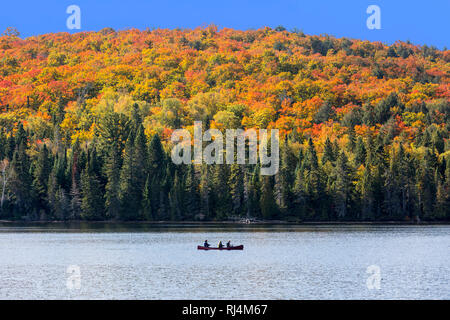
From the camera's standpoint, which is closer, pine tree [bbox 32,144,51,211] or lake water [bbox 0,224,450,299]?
lake water [bbox 0,224,450,299]

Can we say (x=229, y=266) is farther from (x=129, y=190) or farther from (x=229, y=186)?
(x=129, y=190)

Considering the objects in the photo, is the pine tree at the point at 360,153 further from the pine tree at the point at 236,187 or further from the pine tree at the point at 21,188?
the pine tree at the point at 21,188

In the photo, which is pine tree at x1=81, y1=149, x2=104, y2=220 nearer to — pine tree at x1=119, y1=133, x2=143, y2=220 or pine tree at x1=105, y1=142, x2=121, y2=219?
pine tree at x1=105, y1=142, x2=121, y2=219

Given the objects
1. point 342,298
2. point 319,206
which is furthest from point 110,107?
point 342,298

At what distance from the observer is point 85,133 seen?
171250 mm

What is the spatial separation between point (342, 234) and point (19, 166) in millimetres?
64530

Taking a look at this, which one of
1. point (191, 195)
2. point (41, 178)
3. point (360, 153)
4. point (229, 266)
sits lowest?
point (229, 266)

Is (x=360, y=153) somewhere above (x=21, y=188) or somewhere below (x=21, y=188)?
above

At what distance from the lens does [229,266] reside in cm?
6788

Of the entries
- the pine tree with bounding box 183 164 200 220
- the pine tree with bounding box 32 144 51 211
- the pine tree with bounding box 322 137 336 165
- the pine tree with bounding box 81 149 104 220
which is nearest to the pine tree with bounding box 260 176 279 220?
the pine tree with bounding box 183 164 200 220

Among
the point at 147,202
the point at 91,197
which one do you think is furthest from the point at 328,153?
the point at 91,197

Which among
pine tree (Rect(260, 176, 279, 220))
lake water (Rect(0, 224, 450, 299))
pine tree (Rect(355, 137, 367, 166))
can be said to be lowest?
lake water (Rect(0, 224, 450, 299))

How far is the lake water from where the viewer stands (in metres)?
52.7

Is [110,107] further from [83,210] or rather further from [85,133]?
[83,210]
